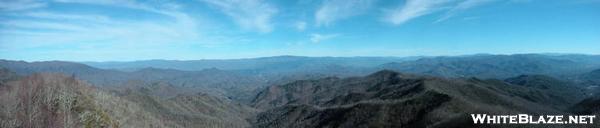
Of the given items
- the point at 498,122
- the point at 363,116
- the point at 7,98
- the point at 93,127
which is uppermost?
the point at 7,98

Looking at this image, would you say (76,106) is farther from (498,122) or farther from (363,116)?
(363,116)

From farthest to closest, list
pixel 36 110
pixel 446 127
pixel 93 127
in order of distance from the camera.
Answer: pixel 446 127, pixel 93 127, pixel 36 110

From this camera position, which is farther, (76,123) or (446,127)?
(446,127)

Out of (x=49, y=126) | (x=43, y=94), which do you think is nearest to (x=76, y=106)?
(x=43, y=94)

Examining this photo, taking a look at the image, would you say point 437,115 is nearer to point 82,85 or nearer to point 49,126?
point 82,85

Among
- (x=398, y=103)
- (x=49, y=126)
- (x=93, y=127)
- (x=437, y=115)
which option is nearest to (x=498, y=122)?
(x=437, y=115)

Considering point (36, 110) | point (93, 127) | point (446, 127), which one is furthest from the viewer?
point (446, 127)

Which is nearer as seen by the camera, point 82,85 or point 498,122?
point 82,85

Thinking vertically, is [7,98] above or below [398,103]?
above

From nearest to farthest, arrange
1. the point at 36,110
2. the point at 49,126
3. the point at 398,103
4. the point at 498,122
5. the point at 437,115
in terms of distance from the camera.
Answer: the point at 49,126
the point at 36,110
the point at 498,122
the point at 437,115
the point at 398,103
